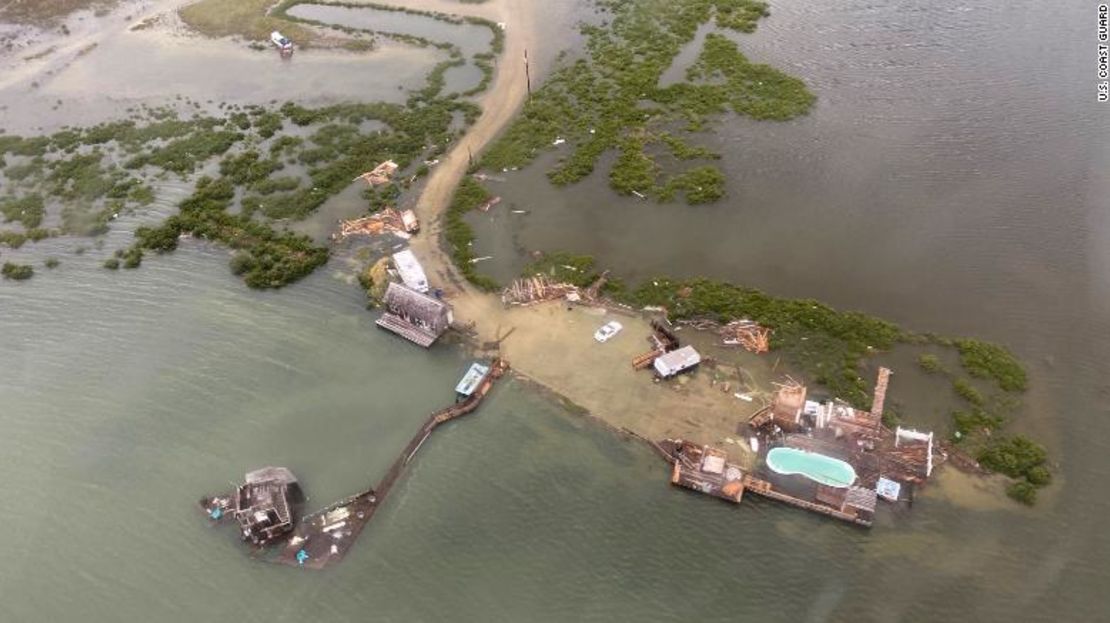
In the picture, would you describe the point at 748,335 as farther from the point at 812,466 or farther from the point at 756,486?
the point at 756,486

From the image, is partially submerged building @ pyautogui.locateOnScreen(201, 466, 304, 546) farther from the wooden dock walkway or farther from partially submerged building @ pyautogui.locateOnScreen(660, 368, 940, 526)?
partially submerged building @ pyautogui.locateOnScreen(660, 368, 940, 526)

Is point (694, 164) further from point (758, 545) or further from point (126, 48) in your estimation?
point (126, 48)

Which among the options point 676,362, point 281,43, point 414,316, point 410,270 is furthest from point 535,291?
point 281,43

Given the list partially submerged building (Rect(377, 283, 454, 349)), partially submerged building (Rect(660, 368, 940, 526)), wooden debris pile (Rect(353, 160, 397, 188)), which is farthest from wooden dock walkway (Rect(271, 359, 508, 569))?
wooden debris pile (Rect(353, 160, 397, 188))

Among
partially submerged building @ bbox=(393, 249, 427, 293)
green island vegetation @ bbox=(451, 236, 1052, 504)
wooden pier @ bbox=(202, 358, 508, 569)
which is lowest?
wooden pier @ bbox=(202, 358, 508, 569)

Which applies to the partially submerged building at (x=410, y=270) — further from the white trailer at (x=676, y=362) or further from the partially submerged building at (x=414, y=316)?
A: the white trailer at (x=676, y=362)
